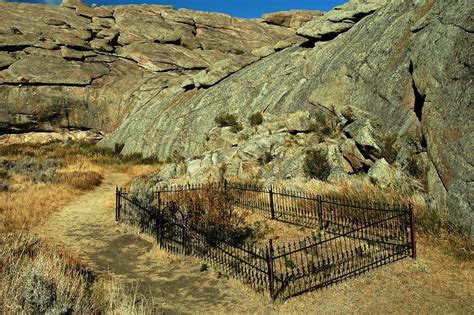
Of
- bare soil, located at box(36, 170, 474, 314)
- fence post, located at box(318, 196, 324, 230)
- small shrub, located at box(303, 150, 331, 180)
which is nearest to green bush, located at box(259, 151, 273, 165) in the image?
small shrub, located at box(303, 150, 331, 180)

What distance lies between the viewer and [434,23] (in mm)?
14453

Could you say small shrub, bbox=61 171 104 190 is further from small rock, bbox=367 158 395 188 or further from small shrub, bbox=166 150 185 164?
small rock, bbox=367 158 395 188

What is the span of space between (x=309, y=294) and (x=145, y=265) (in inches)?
207

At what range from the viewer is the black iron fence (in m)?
8.75

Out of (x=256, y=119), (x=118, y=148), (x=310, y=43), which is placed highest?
(x=310, y=43)

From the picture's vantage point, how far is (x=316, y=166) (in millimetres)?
16359

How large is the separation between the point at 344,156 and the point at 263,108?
1145 centimetres

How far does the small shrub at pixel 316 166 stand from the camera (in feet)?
52.9

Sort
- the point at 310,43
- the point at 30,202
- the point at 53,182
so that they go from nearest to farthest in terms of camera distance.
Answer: the point at 30,202 < the point at 53,182 < the point at 310,43

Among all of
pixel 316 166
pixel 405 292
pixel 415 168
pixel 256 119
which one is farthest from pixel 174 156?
pixel 405 292

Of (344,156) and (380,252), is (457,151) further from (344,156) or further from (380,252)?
(344,156)

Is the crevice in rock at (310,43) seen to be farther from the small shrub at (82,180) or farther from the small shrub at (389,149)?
the small shrub at (82,180)

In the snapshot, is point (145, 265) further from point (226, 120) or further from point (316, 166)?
point (226, 120)

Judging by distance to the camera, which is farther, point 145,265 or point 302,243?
point 302,243
